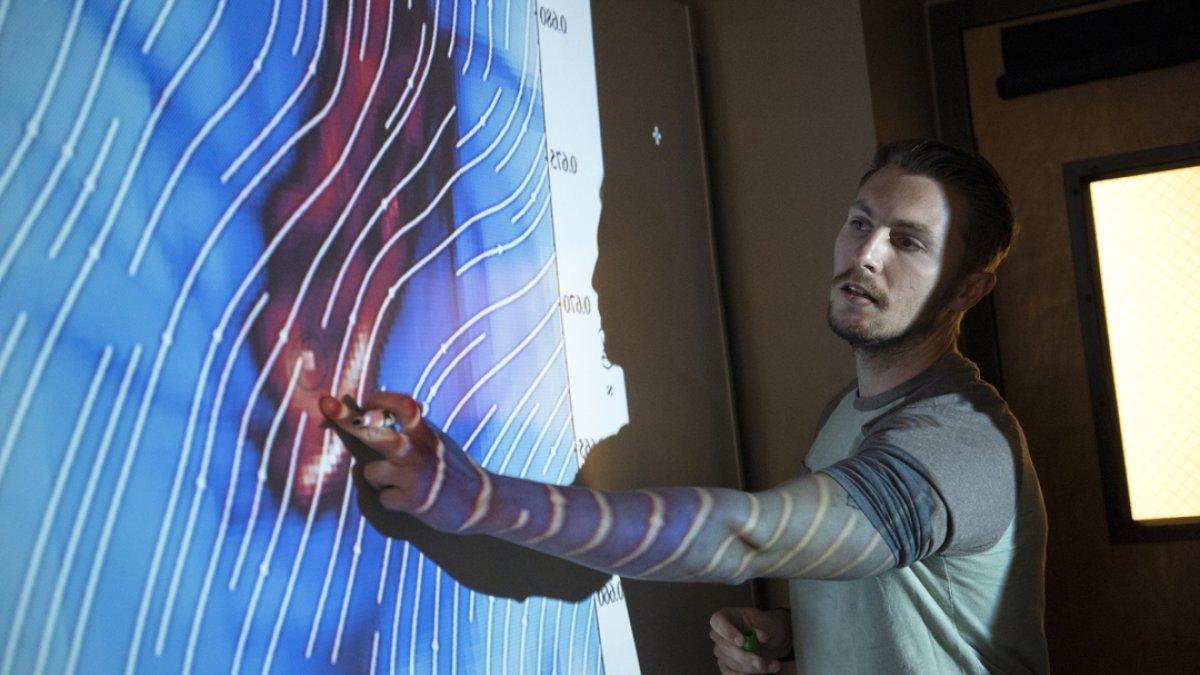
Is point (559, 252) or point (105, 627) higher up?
point (559, 252)

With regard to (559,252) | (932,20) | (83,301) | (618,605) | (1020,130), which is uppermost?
(932,20)

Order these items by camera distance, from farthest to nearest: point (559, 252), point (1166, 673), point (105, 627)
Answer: point (1166, 673)
point (559, 252)
point (105, 627)

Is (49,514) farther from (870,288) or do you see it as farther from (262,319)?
(870,288)

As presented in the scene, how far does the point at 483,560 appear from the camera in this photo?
1.04 metres

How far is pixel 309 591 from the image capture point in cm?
86

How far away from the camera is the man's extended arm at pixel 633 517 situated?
0.85m

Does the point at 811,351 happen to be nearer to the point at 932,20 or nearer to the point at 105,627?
the point at 932,20

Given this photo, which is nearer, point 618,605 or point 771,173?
point 618,605

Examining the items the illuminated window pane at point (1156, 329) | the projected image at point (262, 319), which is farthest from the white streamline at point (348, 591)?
the illuminated window pane at point (1156, 329)

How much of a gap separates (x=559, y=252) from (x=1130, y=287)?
1158 millimetres

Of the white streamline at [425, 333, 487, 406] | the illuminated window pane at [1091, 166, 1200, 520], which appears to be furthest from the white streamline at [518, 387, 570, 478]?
the illuminated window pane at [1091, 166, 1200, 520]

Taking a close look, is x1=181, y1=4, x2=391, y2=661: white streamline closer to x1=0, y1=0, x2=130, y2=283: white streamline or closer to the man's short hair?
x1=0, y1=0, x2=130, y2=283: white streamline

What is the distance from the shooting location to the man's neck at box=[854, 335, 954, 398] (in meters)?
1.26

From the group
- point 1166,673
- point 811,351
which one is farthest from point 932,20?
point 1166,673
